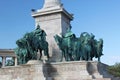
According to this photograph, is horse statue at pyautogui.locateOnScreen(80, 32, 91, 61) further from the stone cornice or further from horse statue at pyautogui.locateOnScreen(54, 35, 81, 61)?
the stone cornice

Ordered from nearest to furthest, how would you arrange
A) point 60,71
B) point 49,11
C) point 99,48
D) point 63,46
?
point 60,71 → point 63,46 → point 99,48 → point 49,11

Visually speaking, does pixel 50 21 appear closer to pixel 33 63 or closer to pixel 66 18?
pixel 66 18

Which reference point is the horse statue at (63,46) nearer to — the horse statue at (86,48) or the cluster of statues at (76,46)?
the cluster of statues at (76,46)

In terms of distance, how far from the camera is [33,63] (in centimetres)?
2809

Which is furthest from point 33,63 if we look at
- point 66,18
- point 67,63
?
point 66,18

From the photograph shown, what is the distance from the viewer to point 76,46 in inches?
1181

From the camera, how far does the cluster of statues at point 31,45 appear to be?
96.8 feet

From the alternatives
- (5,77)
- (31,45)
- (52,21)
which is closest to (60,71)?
(31,45)

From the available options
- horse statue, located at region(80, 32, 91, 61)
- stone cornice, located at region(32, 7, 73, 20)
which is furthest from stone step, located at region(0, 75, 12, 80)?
stone cornice, located at region(32, 7, 73, 20)

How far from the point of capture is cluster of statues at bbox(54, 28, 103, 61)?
98.7ft

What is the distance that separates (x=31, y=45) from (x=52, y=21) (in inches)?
214

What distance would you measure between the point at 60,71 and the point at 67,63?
106 centimetres

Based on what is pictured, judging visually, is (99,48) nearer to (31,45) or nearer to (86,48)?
(86,48)

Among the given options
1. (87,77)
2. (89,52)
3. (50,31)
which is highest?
(50,31)
